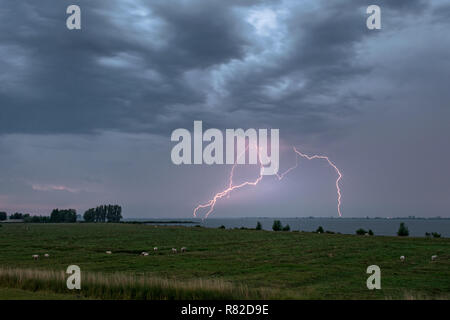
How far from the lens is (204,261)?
3706 cm

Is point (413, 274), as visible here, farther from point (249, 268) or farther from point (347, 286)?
point (249, 268)

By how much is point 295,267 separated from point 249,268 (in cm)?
364

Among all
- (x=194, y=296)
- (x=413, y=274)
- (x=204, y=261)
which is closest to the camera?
(x=194, y=296)

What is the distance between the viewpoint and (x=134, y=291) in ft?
63.2

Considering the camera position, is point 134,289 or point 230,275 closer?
point 134,289

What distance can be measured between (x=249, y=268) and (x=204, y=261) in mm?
6162

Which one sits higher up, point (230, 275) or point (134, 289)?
point (134, 289)

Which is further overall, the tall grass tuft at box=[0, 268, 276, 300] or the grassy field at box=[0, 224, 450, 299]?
the grassy field at box=[0, 224, 450, 299]

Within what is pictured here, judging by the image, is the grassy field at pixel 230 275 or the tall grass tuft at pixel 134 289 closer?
the tall grass tuft at pixel 134 289
